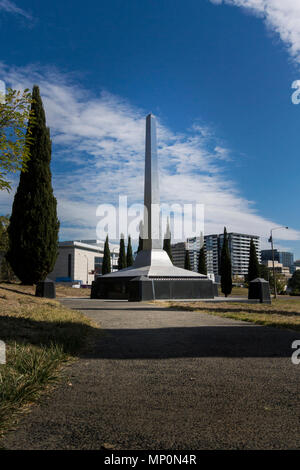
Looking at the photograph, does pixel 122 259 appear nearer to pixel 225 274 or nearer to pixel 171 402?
pixel 225 274

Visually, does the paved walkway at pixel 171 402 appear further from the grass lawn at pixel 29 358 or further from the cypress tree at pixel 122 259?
the cypress tree at pixel 122 259

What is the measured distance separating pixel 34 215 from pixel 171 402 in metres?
23.5

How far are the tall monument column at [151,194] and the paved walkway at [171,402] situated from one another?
25.1 metres

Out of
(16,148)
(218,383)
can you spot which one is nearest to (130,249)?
(16,148)

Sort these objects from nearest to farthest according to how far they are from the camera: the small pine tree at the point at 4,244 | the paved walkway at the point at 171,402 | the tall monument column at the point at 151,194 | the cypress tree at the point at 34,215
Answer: the paved walkway at the point at 171,402 < the cypress tree at the point at 34,215 < the small pine tree at the point at 4,244 < the tall monument column at the point at 151,194

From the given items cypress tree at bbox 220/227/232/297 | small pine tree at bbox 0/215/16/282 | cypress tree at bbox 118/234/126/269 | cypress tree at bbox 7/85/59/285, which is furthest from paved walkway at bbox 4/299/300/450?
cypress tree at bbox 118/234/126/269

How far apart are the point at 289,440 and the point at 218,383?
5.12 feet

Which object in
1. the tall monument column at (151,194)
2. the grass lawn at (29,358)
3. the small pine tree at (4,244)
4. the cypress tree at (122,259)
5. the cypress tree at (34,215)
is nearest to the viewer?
the grass lawn at (29,358)

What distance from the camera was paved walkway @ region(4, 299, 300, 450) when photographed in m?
2.62

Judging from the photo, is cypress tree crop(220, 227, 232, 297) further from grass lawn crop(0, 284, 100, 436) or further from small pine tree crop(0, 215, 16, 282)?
grass lawn crop(0, 284, 100, 436)

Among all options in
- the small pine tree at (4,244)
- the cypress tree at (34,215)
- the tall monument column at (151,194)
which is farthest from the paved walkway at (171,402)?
the tall monument column at (151,194)

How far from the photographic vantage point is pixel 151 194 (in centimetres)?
3095

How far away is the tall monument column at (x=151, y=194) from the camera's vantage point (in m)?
31.0

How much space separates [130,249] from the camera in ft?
208
